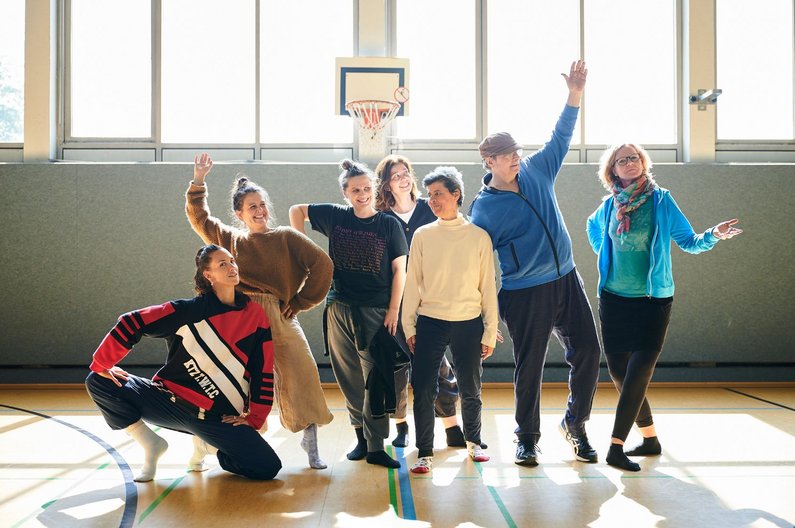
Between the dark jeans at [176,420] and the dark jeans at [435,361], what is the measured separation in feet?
2.19

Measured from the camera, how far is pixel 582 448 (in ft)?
11.4

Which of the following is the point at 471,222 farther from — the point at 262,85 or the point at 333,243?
the point at 262,85

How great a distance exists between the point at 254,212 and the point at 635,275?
1.78 m

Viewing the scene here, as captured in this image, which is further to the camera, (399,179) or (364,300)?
(399,179)

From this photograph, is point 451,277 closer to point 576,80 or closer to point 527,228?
point 527,228

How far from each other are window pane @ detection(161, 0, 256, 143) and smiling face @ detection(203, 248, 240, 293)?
3.49 meters

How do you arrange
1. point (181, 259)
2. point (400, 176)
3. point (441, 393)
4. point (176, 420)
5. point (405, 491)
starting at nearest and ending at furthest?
point (405, 491) < point (176, 420) < point (400, 176) < point (441, 393) < point (181, 259)

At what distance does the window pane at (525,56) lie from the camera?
6438 mm

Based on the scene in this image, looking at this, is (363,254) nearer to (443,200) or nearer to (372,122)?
Result: (443,200)

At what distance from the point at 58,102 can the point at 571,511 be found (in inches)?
219

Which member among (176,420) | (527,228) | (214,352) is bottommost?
(176,420)

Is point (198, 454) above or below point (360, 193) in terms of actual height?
below

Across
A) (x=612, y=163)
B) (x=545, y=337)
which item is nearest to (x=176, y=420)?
(x=545, y=337)

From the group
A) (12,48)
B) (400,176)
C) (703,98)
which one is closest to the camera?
(400,176)
